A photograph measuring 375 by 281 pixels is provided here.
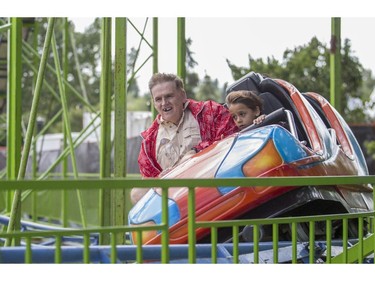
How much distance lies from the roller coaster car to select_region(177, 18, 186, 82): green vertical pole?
0.47 meters

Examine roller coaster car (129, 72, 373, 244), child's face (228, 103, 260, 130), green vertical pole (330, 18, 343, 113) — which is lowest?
roller coaster car (129, 72, 373, 244)

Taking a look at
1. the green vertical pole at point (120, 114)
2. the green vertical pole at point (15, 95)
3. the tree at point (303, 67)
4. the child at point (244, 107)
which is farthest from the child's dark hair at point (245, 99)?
the green vertical pole at point (15, 95)

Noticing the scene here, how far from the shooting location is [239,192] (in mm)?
4234

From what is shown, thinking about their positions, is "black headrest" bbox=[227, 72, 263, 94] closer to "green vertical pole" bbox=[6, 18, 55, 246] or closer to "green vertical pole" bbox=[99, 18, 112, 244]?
"green vertical pole" bbox=[99, 18, 112, 244]

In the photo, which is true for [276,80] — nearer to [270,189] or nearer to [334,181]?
[270,189]

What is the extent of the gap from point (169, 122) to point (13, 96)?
0.89 m

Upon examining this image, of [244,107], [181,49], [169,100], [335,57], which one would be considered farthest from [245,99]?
[335,57]

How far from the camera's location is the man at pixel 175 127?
4.43 metres

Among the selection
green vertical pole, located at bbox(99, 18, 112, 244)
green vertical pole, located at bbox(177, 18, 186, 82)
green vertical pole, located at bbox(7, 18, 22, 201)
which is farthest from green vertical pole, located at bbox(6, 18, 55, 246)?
green vertical pole, located at bbox(177, 18, 186, 82)

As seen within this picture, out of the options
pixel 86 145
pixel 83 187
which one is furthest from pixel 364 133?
pixel 83 187

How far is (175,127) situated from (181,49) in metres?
0.76

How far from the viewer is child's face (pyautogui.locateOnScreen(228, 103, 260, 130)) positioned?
4449 millimetres

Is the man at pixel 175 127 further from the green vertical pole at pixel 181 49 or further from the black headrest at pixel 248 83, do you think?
the green vertical pole at pixel 181 49

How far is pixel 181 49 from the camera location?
16.5 ft
